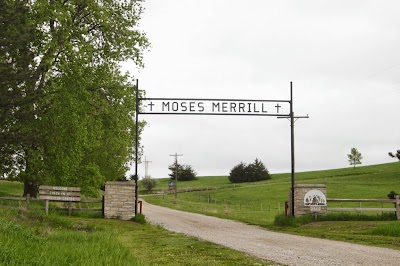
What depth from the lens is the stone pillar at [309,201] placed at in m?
23.0

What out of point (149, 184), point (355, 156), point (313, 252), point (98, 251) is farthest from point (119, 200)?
point (355, 156)

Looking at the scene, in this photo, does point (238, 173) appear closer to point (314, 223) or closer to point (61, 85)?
point (61, 85)

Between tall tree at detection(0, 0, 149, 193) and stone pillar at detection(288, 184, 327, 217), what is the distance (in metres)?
12.0

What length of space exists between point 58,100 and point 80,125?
6.13 ft

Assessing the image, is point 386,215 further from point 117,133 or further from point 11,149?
point 11,149

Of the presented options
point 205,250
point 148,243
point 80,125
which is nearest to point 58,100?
point 80,125

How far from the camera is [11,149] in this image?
85.9 ft

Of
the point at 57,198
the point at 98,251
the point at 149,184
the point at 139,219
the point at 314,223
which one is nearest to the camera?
the point at 98,251

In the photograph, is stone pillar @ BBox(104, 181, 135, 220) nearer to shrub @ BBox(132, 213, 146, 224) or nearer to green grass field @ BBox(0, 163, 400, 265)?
shrub @ BBox(132, 213, 146, 224)

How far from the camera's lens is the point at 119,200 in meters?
23.0

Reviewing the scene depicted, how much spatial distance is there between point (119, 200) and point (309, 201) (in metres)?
9.48

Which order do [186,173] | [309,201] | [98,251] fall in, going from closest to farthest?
1. [98,251]
2. [309,201]
3. [186,173]

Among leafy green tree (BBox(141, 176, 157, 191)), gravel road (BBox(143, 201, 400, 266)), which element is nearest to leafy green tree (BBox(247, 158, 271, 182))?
leafy green tree (BBox(141, 176, 157, 191))

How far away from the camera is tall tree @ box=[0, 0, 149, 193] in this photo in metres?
23.5
